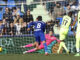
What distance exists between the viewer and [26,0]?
11461 millimetres

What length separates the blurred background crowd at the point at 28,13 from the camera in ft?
36.7

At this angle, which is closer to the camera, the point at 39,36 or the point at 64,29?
the point at 64,29

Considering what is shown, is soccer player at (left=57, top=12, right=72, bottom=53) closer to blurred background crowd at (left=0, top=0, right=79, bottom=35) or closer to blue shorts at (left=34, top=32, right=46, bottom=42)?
blurred background crowd at (left=0, top=0, right=79, bottom=35)

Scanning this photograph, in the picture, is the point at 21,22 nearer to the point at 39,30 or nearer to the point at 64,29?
the point at 39,30

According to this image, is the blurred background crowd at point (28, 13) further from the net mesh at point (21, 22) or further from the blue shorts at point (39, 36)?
the blue shorts at point (39, 36)

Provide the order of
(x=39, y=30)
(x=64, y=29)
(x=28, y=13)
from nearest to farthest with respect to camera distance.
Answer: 1. (x=64, y=29)
2. (x=39, y=30)
3. (x=28, y=13)

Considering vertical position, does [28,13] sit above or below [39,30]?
above

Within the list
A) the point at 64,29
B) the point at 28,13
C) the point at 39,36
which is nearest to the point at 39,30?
the point at 39,36

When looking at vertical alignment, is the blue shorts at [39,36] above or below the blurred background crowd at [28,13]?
below

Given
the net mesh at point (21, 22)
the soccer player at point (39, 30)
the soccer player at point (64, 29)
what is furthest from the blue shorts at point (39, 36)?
the soccer player at point (64, 29)

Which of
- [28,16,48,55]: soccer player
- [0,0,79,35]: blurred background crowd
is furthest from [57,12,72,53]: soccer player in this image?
[28,16,48,55]: soccer player

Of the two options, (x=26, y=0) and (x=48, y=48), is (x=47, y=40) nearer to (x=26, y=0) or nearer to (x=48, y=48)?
(x=48, y=48)

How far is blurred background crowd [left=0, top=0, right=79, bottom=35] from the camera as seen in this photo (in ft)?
36.7

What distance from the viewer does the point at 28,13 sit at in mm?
11445
